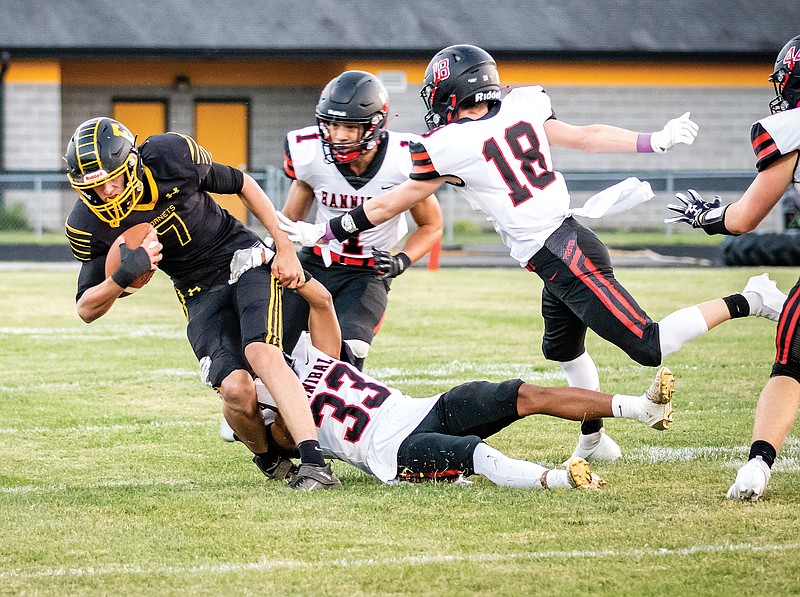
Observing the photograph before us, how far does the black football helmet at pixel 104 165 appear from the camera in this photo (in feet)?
16.6

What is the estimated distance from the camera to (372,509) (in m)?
4.61

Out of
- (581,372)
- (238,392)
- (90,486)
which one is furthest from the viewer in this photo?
(581,372)

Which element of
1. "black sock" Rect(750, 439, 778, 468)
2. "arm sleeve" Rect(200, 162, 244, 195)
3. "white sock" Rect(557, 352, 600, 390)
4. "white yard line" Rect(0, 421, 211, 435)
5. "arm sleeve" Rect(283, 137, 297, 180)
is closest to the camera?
"black sock" Rect(750, 439, 778, 468)

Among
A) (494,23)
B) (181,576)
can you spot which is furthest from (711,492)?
(494,23)

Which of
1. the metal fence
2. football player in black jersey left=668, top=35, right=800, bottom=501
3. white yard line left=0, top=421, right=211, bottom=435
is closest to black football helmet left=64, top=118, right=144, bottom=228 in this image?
white yard line left=0, top=421, right=211, bottom=435

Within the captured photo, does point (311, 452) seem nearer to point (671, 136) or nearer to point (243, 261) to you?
point (243, 261)

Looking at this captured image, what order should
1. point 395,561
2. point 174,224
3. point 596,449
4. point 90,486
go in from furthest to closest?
point 596,449 < point 174,224 < point 90,486 < point 395,561

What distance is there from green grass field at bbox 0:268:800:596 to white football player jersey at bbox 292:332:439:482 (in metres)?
0.13

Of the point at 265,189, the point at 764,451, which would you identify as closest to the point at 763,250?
the point at 265,189

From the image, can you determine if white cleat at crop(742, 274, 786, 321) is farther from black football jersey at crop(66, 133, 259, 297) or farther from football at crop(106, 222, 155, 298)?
football at crop(106, 222, 155, 298)

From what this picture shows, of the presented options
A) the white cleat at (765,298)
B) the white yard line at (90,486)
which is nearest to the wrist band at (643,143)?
the white cleat at (765,298)

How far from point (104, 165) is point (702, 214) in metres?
2.47

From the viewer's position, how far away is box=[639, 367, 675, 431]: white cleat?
4824 mm

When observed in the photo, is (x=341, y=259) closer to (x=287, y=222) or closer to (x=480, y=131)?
(x=287, y=222)
